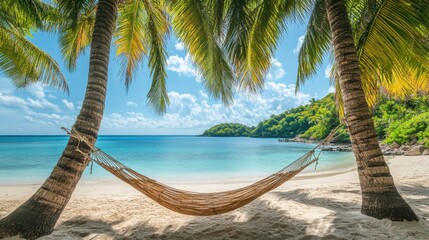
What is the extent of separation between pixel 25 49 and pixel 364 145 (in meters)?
4.35

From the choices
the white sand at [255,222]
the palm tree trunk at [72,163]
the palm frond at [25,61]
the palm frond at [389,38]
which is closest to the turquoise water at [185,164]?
the palm frond at [25,61]

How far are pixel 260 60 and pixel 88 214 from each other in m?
2.36

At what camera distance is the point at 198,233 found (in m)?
1.79

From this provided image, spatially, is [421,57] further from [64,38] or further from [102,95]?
[64,38]

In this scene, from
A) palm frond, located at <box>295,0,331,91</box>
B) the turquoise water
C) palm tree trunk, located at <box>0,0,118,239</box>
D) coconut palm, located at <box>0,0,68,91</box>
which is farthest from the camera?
the turquoise water

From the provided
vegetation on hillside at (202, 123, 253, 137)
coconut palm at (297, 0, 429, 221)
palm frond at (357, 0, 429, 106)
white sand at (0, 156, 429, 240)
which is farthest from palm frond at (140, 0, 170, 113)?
vegetation on hillside at (202, 123, 253, 137)

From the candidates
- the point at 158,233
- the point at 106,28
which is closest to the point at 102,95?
the point at 106,28

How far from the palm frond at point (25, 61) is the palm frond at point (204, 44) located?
226 centimetres

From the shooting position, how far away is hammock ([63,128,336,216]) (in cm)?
161

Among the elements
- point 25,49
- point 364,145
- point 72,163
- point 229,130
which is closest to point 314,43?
point 364,145

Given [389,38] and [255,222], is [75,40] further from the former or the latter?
[389,38]

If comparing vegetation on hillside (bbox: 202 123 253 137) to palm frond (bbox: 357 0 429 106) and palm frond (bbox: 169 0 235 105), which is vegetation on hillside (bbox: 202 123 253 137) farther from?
palm frond (bbox: 357 0 429 106)

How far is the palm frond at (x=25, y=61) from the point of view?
343cm

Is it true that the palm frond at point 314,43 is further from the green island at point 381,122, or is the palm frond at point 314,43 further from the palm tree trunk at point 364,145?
the green island at point 381,122
